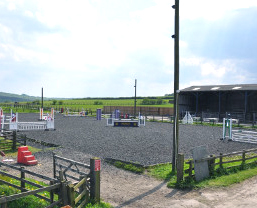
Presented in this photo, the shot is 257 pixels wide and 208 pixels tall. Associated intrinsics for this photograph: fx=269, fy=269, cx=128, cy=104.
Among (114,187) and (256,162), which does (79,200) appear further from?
(256,162)

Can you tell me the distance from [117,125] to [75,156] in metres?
18.0

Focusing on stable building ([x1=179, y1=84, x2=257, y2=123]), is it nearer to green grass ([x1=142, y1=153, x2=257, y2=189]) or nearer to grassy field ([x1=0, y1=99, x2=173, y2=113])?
grassy field ([x1=0, y1=99, x2=173, y2=113])

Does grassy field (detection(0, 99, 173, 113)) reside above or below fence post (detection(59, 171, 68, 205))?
above

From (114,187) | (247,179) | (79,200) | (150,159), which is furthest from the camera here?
(150,159)

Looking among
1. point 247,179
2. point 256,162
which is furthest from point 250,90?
point 247,179

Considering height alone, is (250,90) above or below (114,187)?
above

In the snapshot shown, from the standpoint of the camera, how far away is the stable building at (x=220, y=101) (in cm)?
4047

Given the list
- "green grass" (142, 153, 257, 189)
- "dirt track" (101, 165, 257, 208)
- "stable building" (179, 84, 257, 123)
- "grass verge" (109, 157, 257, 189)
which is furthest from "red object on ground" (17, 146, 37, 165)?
"stable building" (179, 84, 257, 123)

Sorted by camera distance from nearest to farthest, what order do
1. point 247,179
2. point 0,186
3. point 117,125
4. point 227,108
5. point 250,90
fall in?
point 0,186, point 247,179, point 117,125, point 250,90, point 227,108

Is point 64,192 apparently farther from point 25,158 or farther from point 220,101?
point 220,101

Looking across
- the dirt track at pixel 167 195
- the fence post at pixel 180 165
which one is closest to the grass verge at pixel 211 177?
the fence post at pixel 180 165

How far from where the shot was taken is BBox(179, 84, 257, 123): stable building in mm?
40469

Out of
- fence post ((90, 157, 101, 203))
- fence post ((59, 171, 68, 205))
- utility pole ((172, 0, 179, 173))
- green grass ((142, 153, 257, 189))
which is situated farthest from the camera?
utility pole ((172, 0, 179, 173))

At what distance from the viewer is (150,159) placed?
13.8 m
